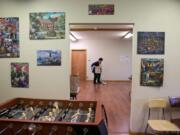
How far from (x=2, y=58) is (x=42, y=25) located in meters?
1.03

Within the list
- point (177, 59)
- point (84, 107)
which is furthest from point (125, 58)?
point (84, 107)

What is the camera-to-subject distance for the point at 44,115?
2.35 metres

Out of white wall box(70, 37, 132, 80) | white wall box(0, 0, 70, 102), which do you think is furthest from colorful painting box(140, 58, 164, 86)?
white wall box(70, 37, 132, 80)

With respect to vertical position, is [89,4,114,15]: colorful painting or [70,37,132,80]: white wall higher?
[89,4,114,15]: colorful painting

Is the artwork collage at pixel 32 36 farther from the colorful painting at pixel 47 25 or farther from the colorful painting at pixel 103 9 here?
the colorful painting at pixel 103 9

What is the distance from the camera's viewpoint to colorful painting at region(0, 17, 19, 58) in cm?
391

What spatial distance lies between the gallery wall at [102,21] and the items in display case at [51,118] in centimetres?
114

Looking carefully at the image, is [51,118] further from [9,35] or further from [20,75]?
[9,35]

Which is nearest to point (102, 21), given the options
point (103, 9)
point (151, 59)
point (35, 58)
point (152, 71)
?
point (103, 9)

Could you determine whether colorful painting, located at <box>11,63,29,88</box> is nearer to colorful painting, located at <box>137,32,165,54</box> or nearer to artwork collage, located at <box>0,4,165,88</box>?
artwork collage, located at <box>0,4,165,88</box>

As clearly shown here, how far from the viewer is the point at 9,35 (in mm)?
3930

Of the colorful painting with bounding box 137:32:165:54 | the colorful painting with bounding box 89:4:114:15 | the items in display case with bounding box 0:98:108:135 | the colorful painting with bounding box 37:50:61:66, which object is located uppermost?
the colorful painting with bounding box 89:4:114:15

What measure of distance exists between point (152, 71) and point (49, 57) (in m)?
1.98

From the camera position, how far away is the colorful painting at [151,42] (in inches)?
148
